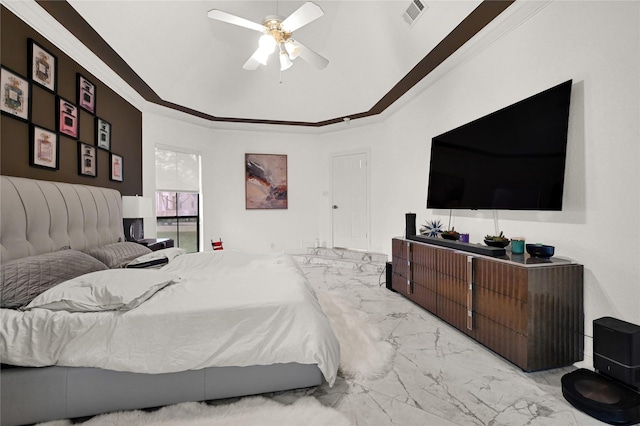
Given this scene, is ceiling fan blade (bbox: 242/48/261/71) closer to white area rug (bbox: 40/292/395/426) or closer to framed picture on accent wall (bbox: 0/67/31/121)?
framed picture on accent wall (bbox: 0/67/31/121)

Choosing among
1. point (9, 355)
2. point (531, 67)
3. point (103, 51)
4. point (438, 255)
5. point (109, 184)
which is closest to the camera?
point (9, 355)

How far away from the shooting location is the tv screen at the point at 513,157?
207 cm

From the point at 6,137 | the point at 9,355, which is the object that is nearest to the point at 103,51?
the point at 6,137

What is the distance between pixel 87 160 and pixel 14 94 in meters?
0.95

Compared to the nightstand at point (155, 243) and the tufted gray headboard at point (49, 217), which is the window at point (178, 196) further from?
the tufted gray headboard at point (49, 217)

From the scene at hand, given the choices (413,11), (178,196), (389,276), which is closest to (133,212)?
(178,196)

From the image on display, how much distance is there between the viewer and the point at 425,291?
3.07 meters

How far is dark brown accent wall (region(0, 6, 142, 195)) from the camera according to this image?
2.16 m

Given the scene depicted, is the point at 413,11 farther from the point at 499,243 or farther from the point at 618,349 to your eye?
the point at 618,349

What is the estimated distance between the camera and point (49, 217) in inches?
89.7

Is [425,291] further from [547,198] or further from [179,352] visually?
[179,352]

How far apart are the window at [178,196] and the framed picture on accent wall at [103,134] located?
139cm

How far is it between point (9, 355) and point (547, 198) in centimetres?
342

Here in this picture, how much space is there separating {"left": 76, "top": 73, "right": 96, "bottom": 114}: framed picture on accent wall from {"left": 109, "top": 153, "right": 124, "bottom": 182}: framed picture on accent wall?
605 millimetres
